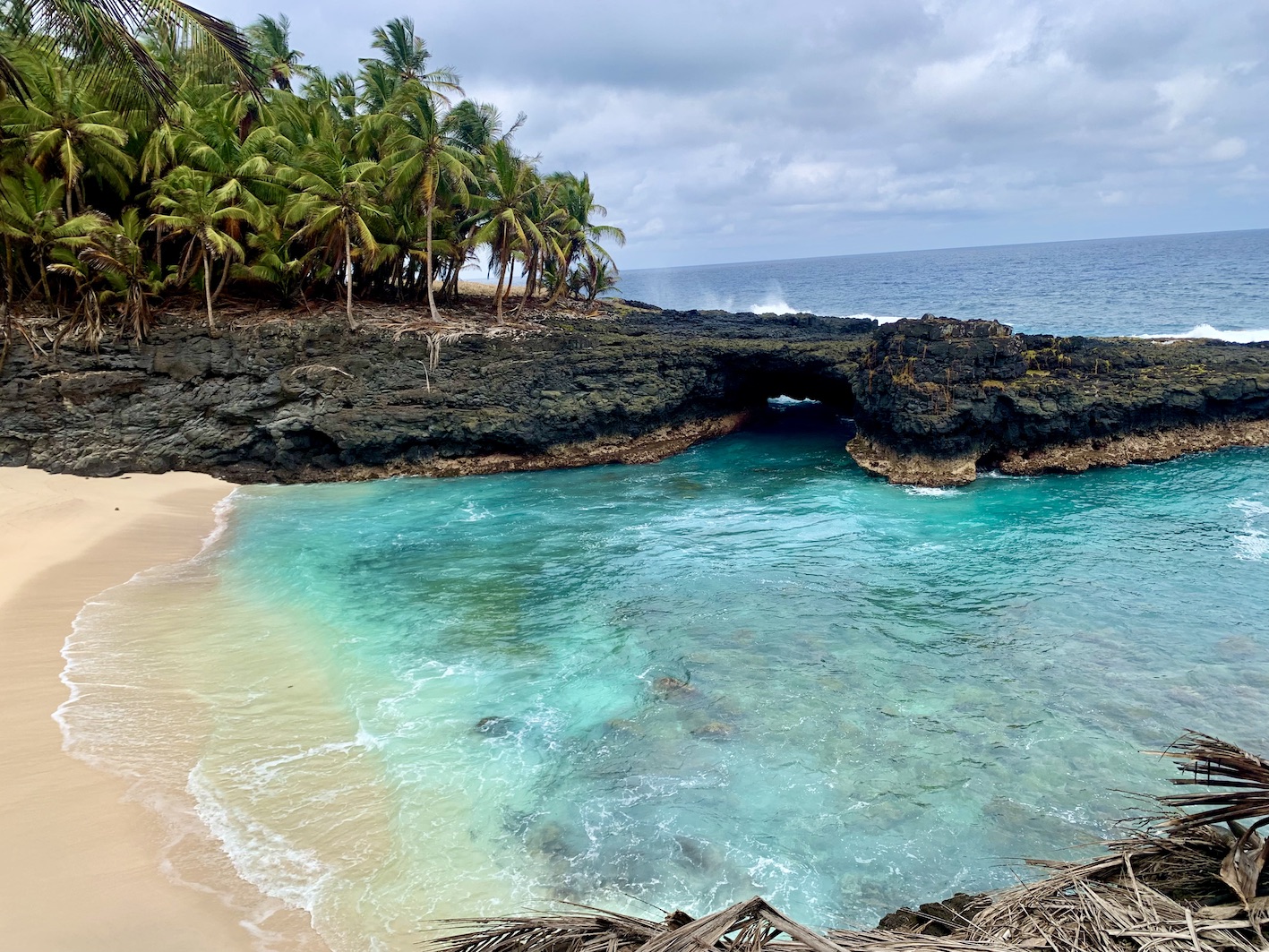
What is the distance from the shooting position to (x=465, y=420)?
25703 millimetres

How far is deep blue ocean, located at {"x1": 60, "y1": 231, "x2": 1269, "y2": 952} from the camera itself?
334 inches

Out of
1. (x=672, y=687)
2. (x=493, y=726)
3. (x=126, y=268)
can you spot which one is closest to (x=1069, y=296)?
(x=672, y=687)

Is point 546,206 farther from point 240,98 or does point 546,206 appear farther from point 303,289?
point 240,98

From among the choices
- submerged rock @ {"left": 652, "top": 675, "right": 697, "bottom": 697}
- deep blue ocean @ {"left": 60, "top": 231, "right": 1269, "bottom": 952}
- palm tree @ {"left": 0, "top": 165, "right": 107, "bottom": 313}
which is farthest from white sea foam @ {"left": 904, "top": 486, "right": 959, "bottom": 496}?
palm tree @ {"left": 0, "top": 165, "right": 107, "bottom": 313}

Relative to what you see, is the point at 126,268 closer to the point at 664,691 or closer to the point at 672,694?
the point at 664,691

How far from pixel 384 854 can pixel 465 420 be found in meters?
18.5

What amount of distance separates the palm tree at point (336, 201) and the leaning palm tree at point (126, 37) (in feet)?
48.3

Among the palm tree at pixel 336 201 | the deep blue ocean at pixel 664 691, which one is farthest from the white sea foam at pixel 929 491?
the palm tree at pixel 336 201

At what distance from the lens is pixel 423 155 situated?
2655cm

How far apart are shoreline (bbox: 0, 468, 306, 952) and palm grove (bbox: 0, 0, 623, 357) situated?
11.6m

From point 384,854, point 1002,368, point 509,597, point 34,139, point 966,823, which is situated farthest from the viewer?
point 1002,368

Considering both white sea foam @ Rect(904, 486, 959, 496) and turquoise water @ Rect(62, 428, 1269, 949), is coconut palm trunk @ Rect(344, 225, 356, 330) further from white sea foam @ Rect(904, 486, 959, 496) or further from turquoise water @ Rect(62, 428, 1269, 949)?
white sea foam @ Rect(904, 486, 959, 496)

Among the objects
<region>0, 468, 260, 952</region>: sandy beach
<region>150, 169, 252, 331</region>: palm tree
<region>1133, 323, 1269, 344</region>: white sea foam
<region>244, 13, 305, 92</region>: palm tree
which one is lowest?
<region>0, 468, 260, 952</region>: sandy beach

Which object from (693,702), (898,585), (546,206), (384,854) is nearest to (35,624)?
(384,854)
